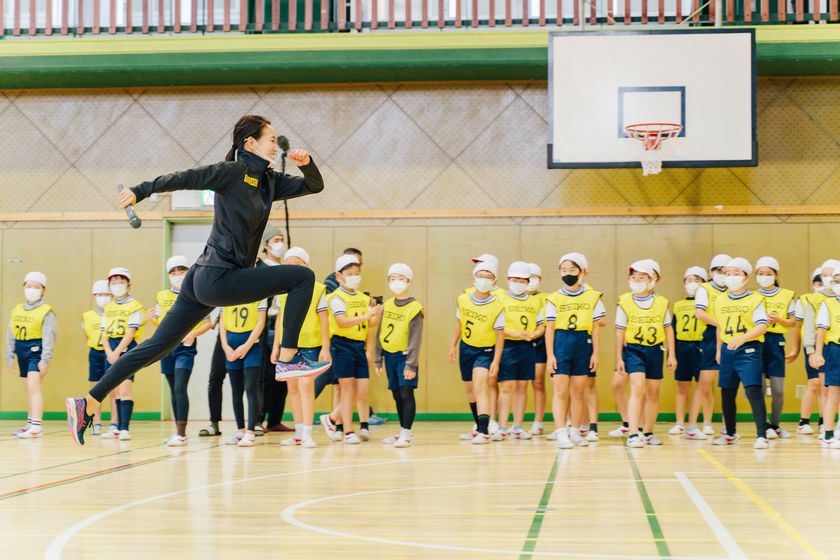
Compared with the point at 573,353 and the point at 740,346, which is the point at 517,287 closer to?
the point at 573,353

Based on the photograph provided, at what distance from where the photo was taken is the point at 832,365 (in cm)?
988

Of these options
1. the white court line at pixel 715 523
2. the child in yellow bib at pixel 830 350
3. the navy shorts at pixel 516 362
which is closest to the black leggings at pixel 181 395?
the navy shorts at pixel 516 362

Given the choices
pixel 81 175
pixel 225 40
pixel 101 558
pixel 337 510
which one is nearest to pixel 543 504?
pixel 337 510

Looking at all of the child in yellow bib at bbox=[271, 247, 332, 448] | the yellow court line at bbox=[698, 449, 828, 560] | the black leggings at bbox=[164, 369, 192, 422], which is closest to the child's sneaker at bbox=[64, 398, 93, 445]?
the child in yellow bib at bbox=[271, 247, 332, 448]

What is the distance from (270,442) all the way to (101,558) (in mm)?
6062

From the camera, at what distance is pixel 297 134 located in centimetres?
1392

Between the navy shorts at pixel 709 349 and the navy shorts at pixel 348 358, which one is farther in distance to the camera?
the navy shorts at pixel 709 349

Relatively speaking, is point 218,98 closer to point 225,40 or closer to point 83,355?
point 225,40

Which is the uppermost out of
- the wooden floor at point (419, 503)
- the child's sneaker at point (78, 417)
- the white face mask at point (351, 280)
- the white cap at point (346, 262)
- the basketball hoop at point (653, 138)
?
the basketball hoop at point (653, 138)

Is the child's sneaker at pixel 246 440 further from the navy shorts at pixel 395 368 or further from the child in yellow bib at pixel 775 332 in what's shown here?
the child in yellow bib at pixel 775 332

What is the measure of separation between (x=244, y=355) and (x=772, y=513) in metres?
5.79

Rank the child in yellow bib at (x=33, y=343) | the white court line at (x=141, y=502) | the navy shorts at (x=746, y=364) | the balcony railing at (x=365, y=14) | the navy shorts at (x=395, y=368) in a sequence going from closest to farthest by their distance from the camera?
the white court line at (x=141, y=502) < the navy shorts at (x=746, y=364) < the navy shorts at (x=395, y=368) < the child in yellow bib at (x=33, y=343) < the balcony railing at (x=365, y=14)

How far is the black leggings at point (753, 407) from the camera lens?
9602mm

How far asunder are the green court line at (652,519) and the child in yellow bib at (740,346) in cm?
228
